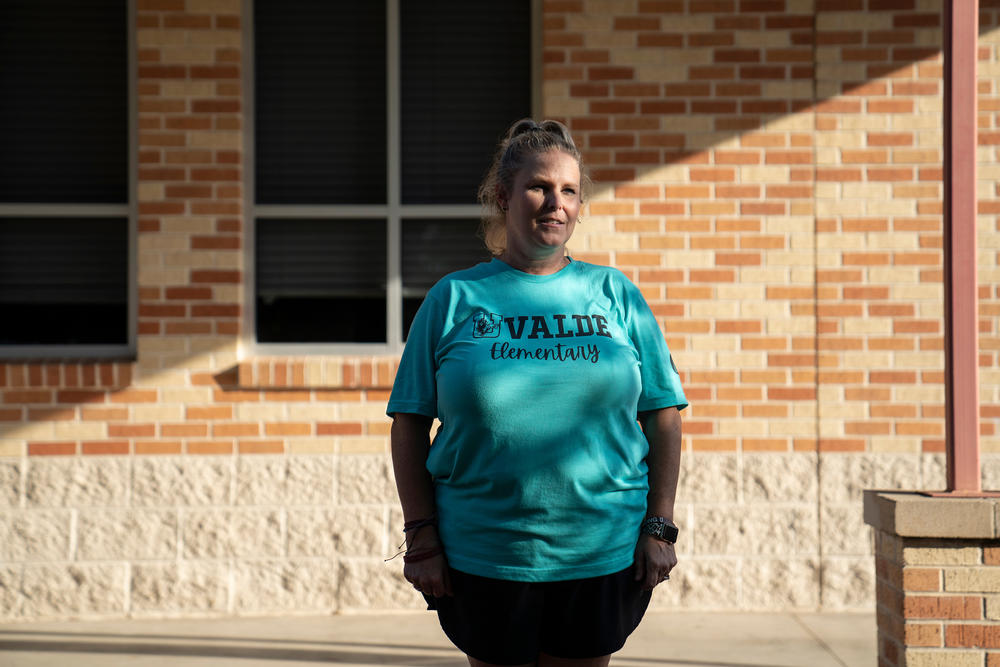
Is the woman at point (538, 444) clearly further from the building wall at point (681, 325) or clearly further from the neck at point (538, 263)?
the building wall at point (681, 325)

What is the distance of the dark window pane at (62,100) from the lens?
5.32m

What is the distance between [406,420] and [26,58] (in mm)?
4235

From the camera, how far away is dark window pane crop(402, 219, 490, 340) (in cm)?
538

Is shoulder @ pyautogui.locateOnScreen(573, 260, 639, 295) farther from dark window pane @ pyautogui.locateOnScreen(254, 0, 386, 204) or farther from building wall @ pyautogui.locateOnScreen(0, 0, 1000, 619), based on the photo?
dark window pane @ pyautogui.locateOnScreen(254, 0, 386, 204)

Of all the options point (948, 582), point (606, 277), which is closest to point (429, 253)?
point (948, 582)

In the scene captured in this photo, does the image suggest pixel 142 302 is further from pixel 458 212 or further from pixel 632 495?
pixel 632 495

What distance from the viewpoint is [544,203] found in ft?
7.14

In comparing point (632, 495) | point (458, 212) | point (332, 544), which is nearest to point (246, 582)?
point (332, 544)

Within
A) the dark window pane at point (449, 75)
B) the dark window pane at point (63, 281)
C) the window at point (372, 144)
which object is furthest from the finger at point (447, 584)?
the dark window pane at point (63, 281)

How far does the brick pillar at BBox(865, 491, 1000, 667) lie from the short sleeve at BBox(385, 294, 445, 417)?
177 centimetres

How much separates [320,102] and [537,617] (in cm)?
392

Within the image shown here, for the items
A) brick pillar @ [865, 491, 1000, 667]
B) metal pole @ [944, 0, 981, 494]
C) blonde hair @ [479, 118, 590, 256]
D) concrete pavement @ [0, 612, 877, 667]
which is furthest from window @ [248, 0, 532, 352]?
blonde hair @ [479, 118, 590, 256]

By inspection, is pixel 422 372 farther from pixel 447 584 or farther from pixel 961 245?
pixel 961 245

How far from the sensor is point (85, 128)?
5332 mm
